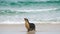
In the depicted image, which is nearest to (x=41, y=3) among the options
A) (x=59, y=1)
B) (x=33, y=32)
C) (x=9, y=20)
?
(x=59, y=1)

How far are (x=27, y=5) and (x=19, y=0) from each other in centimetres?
93

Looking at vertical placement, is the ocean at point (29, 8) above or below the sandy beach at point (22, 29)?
above

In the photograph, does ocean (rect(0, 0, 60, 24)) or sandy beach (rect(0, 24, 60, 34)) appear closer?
sandy beach (rect(0, 24, 60, 34))

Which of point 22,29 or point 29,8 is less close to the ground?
point 29,8

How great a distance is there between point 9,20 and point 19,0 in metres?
5.12

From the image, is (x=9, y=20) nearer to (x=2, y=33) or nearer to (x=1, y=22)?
(x=1, y=22)

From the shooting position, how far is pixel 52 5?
1396 cm

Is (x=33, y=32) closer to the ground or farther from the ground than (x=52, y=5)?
closer to the ground

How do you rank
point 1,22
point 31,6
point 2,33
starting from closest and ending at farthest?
point 2,33, point 1,22, point 31,6

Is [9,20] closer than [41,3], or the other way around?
[9,20]

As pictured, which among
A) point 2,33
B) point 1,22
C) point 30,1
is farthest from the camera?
point 30,1

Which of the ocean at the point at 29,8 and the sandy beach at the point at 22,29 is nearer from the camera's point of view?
the sandy beach at the point at 22,29

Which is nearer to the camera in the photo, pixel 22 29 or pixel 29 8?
pixel 22 29

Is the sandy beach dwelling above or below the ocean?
below
